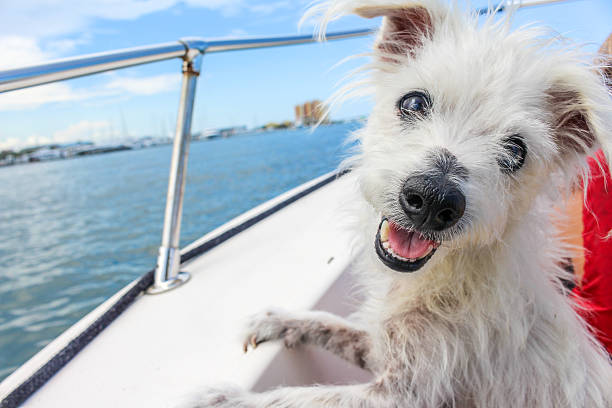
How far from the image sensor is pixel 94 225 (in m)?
7.86

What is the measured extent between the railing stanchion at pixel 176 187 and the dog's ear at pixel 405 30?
83 cm

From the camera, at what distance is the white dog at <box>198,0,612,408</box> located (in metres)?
1.10

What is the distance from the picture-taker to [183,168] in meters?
1.83

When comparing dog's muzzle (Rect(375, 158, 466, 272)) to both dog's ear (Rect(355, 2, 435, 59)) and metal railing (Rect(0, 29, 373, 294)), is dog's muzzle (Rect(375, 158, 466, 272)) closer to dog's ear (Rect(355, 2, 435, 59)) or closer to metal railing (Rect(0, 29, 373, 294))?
dog's ear (Rect(355, 2, 435, 59))

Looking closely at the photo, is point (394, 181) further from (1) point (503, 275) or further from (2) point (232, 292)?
(2) point (232, 292)

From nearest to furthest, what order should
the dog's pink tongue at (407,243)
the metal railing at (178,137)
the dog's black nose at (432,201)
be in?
the dog's black nose at (432,201) < the dog's pink tongue at (407,243) < the metal railing at (178,137)

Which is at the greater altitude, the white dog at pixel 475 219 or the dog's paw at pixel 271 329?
the white dog at pixel 475 219

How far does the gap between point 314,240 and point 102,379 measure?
4.14 feet

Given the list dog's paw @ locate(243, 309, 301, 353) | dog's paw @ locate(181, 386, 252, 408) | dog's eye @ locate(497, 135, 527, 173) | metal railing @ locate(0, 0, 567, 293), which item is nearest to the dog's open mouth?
dog's eye @ locate(497, 135, 527, 173)

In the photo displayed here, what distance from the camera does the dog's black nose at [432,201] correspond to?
3.39ft

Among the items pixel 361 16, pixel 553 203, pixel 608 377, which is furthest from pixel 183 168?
pixel 608 377

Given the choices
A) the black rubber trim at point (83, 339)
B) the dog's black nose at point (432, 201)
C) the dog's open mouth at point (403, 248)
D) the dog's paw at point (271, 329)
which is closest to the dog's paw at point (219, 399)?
the dog's paw at point (271, 329)

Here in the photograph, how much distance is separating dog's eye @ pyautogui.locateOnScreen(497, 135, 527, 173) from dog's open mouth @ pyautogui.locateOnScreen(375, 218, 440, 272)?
286 millimetres

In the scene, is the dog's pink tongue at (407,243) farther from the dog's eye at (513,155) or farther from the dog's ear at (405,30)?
the dog's ear at (405,30)
